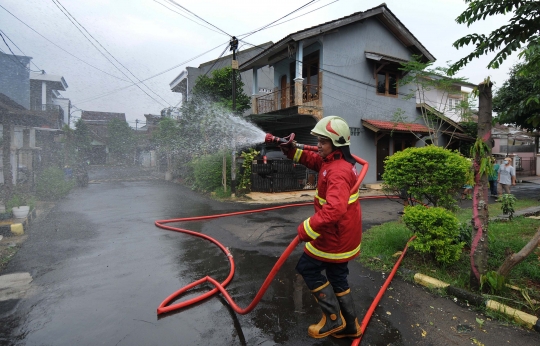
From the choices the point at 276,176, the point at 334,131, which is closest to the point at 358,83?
the point at 276,176

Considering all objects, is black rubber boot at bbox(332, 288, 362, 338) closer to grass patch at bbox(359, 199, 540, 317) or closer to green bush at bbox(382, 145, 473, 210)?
grass patch at bbox(359, 199, 540, 317)

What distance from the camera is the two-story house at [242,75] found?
73.9ft

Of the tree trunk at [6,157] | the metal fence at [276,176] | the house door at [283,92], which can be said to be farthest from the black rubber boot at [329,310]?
the house door at [283,92]

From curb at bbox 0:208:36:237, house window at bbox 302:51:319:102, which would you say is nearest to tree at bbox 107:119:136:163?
house window at bbox 302:51:319:102

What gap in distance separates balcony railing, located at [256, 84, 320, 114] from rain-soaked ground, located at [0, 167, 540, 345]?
10.3m

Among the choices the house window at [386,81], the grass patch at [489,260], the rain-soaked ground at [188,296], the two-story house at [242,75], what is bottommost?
the rain-soaked ground at [188,296]

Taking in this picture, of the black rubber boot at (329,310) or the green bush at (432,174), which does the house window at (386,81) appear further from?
the black rubber boot at (329,310)

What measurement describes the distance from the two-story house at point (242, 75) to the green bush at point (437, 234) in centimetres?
1771

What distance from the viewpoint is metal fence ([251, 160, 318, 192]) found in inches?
492

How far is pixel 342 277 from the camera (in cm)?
275

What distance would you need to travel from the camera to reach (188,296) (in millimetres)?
3578

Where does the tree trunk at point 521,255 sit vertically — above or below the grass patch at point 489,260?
above

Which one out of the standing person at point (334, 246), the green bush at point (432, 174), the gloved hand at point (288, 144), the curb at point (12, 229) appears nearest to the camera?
the standing person at point (334, 246)

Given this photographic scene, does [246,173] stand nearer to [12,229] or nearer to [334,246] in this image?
[12,229]
